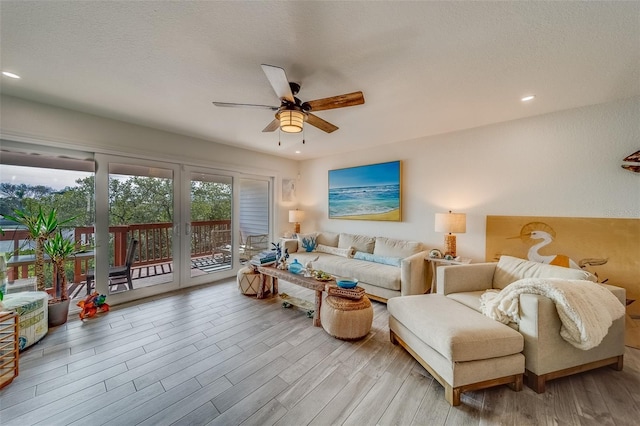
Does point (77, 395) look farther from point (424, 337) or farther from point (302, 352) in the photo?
point (424, 337)

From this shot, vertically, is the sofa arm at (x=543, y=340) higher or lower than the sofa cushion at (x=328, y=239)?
lower

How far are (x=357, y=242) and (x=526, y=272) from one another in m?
2.33

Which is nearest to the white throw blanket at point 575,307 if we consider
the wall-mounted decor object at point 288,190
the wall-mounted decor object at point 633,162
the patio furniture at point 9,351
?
the wall-mounted decor object at point 633,162

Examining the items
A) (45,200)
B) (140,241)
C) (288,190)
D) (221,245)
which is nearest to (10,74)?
(45,200)

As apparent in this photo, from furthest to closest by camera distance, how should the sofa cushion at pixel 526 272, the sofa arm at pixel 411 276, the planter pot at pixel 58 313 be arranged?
the sofa arm at pixel 411 276 < the planter pot at pixel 58 313 < the sofa cushion at pixel 526 272

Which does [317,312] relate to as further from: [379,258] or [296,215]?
[296,215]

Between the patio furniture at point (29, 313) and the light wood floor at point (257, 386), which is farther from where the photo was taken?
the patio furniture at point (29, 313)

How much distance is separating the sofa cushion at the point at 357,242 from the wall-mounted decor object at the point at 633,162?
9.52 feet

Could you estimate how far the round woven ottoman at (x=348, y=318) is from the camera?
88.4 inches

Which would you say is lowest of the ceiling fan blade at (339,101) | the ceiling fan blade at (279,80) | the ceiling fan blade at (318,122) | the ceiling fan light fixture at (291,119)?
the ceiling fan light fixture at (291,119)

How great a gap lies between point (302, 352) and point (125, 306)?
101 inches

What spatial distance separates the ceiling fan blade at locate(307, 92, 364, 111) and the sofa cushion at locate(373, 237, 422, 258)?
2.39m

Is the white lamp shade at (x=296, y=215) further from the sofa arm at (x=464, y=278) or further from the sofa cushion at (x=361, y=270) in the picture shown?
the sofa arm at (x=464, y=278)

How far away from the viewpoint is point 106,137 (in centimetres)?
296
